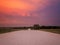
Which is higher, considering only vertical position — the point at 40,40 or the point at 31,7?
the point at 31,7

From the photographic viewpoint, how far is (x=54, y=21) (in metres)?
3.37

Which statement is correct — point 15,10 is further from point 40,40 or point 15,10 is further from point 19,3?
point 40,40

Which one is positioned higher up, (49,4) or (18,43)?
(49,4)

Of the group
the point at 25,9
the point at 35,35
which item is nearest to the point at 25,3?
the point at 25,9

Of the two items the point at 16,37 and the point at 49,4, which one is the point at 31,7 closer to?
the point at 49,4

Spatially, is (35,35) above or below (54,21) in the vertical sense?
below

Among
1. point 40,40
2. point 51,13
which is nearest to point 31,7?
point 51,13

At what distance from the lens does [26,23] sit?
133 inches

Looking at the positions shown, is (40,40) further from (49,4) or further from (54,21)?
(49,4)

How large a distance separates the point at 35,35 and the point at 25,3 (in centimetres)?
52

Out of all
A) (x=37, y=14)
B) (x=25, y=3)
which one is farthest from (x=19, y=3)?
(x=37, y=14)

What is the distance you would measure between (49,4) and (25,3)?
37cm

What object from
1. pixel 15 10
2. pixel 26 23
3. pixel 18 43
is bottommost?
pixel 18 43

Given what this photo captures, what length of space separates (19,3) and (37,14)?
0.33 meters
